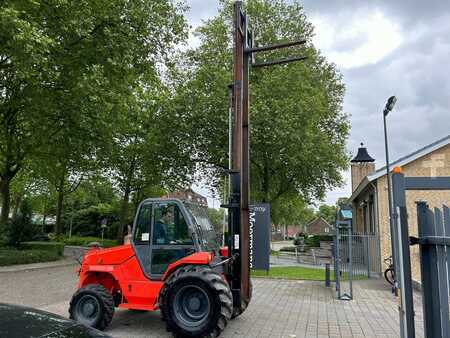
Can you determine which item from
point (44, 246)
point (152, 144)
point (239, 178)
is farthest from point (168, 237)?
point (44, 246)

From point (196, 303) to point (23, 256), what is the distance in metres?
14.0

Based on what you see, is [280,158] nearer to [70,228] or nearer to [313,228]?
[70,228]

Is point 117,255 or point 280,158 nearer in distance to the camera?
point 117,255

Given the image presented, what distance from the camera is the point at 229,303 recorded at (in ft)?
19.3

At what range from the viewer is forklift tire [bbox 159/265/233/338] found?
5.87 meters

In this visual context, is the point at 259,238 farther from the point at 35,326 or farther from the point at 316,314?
the point at 35,326

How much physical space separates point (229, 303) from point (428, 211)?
3.65 m

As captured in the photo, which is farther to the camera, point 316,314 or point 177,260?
point 316,314

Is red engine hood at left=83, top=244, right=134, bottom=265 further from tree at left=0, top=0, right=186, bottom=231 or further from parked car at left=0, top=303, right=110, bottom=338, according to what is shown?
tree at left=0, top=0, right=186, bottom=231

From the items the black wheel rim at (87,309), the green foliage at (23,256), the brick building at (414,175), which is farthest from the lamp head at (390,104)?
the green foliage at (23,256)

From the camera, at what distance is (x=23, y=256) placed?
1705 centimetres

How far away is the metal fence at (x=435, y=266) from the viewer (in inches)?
109

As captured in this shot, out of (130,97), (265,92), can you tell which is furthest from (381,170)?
(130,97)

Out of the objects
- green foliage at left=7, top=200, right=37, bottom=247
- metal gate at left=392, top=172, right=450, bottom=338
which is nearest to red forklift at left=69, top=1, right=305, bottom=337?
metal gate at left=392, top=172, right=450, bottom=338
